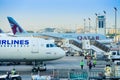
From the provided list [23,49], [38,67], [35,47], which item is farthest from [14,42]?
[38,67]

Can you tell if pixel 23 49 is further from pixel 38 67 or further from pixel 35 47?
pixel 38 67

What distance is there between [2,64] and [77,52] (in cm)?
3025

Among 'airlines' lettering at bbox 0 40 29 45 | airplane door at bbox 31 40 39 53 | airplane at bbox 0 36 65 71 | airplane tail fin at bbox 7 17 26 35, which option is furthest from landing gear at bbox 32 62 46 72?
airplane tail fin at bbox 7 17 26 35

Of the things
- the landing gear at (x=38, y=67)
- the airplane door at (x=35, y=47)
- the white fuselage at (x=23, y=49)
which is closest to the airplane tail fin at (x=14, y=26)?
the landing gear at (x=38, y=67)

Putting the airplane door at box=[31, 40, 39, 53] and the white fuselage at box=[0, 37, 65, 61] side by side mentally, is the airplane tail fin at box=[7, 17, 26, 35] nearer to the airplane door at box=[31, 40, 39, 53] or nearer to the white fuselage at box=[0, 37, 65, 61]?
the white fuselage at box=[0, 37, 65, 61]

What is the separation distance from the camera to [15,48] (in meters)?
38.0

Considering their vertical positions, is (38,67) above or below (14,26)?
below

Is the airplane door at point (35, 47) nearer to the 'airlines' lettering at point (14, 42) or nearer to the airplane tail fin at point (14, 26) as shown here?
the 'airlines' lettering at point (14, 42)

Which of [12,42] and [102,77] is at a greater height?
[12,42]

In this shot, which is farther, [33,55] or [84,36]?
[84,36]

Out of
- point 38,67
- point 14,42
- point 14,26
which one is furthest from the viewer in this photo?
point 14,26

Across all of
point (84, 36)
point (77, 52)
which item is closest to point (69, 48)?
point (77, 52)

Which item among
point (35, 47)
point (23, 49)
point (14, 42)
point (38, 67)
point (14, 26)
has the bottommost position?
point (38, 67)

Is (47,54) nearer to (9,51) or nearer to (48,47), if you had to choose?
(48,47)
